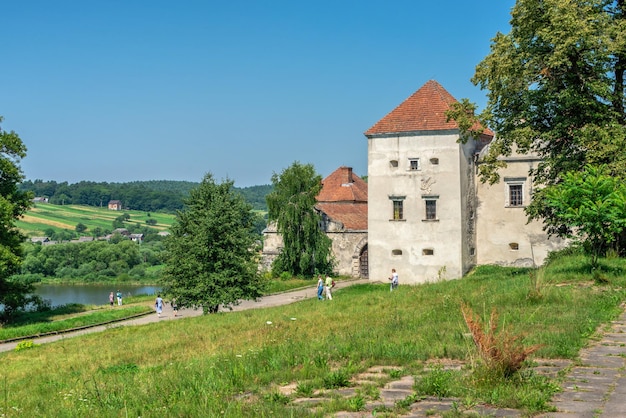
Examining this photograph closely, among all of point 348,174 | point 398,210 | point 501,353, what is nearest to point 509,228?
point 398,210

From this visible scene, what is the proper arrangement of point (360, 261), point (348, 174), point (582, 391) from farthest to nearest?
point (348, 174) < point (360, 261) < point (582, 391)

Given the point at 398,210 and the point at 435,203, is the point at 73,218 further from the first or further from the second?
the point at 435,203

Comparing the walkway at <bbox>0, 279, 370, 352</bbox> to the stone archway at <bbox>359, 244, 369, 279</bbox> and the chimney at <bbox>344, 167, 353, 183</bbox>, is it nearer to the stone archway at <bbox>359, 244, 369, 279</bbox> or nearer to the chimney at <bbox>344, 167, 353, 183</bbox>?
the stone archway at <bbox>359, 244, 369, 279</bbox>

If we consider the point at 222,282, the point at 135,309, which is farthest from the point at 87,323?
the point at 222,282

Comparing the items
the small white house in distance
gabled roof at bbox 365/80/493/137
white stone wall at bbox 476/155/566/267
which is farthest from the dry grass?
white stone wall at bbox 476/155/566/267

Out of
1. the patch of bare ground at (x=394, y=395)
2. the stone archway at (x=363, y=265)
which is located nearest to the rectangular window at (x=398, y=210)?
the stone archway at (x=363, y=265)

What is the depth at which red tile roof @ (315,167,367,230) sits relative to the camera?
5091 centimetres

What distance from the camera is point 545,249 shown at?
39688 mm

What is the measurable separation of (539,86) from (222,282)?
15121 millimetres

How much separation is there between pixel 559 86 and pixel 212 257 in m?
15.9

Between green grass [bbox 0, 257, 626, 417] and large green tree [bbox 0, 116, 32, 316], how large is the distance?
17.4 meters

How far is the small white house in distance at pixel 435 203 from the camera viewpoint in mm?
39406

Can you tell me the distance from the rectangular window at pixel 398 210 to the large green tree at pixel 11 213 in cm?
2161

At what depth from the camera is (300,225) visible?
48906mm
